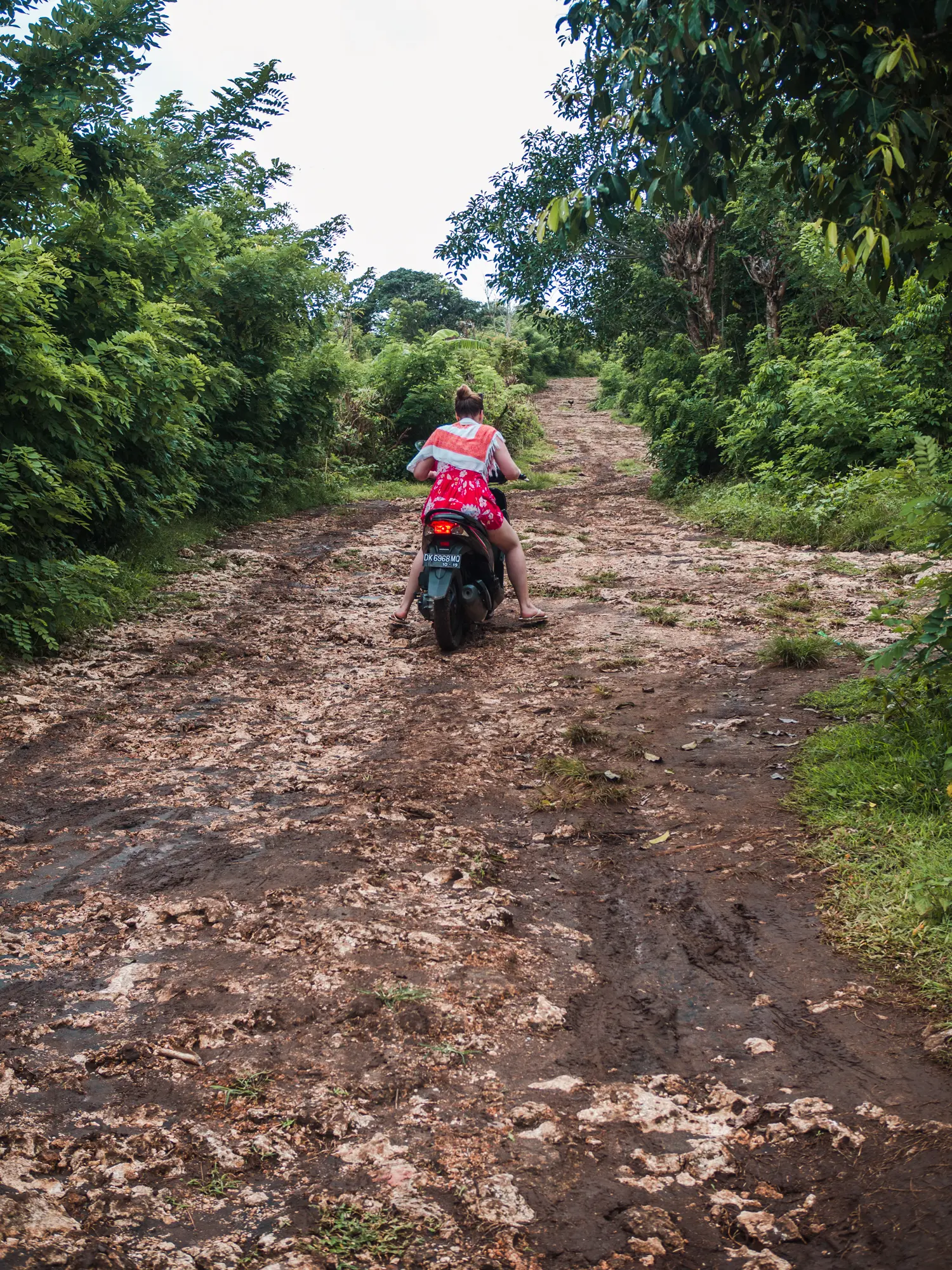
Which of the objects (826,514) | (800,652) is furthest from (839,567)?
(800,652)

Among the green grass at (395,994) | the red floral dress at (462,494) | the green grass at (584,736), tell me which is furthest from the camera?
the red floral dress at (462,494)

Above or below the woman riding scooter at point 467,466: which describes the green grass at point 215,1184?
below

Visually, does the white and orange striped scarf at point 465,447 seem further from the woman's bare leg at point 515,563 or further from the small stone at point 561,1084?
the small stone at point 561,1084

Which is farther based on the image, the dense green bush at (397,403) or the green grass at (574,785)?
the dense green bush at (397,403)

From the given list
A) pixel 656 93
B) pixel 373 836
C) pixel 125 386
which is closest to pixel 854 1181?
pixel 373 836

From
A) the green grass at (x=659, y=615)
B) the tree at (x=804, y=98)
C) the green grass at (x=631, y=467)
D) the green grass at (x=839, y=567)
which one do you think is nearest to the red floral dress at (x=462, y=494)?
the green grass at (x=659, y=615)

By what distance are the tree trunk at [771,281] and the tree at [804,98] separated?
1239cm

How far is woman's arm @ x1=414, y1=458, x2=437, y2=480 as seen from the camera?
7262 mm

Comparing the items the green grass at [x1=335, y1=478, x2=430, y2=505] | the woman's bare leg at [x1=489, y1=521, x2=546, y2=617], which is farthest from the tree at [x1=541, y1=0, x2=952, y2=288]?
the green grass at [x1=335, y1=478, x2=430, y2=505]

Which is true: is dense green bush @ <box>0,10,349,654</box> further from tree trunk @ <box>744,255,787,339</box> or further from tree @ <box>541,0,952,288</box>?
tree trunk @ <box>744,255,787,339</box>

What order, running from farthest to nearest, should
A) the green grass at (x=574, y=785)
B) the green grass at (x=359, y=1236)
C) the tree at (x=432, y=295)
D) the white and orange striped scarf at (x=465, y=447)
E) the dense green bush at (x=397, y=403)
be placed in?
the tree at (x=432, y=295), the dense green bush at (x=397, y=403), the white and orange striped scarf at (x=465, y=447), the green grass at (x=574, y=785), the green grass at (x=359, y=1236)

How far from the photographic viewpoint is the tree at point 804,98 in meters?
3.15

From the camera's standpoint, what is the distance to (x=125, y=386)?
7.36 m

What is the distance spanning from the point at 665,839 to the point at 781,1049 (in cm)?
135
